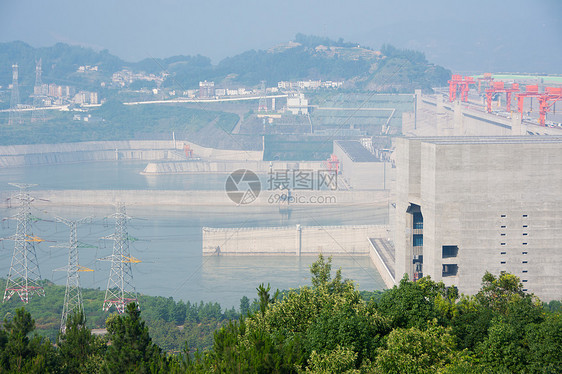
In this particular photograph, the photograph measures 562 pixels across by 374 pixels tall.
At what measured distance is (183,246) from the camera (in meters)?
22.5

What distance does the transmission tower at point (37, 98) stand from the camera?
55.7 meters

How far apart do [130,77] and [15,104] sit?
1750 cm

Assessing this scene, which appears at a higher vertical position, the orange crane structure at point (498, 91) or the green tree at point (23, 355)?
the orange crane structure at point (498, 91)

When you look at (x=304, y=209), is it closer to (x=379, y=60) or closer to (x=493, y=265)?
(x=493, y=265)

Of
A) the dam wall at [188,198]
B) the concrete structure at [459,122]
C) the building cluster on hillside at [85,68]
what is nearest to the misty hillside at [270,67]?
the building cluster on hillside at [85,68]

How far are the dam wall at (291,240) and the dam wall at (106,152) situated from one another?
21.1 metres

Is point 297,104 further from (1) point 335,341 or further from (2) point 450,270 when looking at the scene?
(1) point 335,341

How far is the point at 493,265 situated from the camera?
1295cm

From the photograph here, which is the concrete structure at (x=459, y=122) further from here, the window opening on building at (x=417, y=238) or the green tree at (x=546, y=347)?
the green tree at (x=546, y=347)

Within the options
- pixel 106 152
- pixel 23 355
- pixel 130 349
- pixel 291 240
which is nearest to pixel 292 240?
pixel 291 240

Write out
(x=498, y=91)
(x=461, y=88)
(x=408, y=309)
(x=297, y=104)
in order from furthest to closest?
(x=297, y=104) → (x=461, y=88) → (x=498, y=91) → (x=408, y=309)

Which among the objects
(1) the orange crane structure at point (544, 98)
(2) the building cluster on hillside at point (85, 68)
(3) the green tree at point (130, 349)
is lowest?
(3) the green tree at point (130, 349)

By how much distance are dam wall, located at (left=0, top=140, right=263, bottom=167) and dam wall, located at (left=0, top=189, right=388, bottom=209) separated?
1270 cm

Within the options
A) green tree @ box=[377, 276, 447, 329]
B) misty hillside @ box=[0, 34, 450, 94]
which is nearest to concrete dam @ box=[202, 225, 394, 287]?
green tree @ box=[377, 276, 447, 329]
